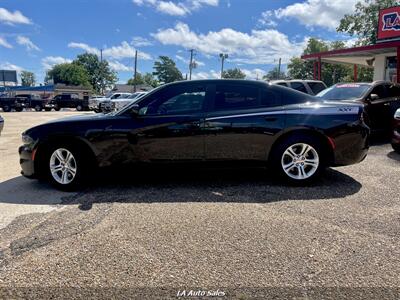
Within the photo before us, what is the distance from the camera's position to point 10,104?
32.8 metres

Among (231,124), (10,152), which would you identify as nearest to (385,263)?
(231,124)

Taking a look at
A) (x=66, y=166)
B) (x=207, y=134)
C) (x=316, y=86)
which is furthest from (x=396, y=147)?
(x=316, y=86)

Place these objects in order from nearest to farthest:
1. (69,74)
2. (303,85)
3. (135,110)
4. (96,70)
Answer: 1. (135,110)
2. (303,85)
3. (69,74)
4. (96,70)

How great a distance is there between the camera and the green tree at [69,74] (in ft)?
324

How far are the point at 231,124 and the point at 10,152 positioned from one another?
5996mm

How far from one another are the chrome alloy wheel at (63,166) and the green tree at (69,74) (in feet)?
331

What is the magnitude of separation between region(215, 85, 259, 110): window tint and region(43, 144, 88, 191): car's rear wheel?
2.11 meters

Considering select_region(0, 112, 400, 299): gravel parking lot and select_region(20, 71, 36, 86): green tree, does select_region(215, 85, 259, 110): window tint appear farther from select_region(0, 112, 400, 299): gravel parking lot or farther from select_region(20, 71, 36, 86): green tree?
select_region(20, 71, 36, 86): green tree

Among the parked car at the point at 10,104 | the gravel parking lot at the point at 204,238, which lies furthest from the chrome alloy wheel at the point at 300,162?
the parked car at the point at 10,104

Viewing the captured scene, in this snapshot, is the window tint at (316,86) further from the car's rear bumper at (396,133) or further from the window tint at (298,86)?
the car's rear bumper at (396,133)

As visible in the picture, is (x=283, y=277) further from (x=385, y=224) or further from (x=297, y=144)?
(x=297, y=144)

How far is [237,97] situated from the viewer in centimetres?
508

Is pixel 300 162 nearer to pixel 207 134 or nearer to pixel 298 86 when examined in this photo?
pixel 207 134

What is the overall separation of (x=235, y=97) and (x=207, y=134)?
700 mm
